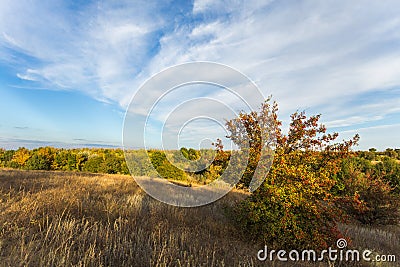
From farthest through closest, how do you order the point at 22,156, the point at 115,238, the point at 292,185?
the point at 22,156 → the point at 292,185 → the point at 115,238

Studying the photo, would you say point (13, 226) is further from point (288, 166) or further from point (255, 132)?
point (288, 166)

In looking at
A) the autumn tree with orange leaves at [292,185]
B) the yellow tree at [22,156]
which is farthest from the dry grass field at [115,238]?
the yellow tree at [22,156]

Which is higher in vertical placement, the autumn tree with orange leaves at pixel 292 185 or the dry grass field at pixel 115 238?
the autumn tree with orange leaves at pixel 292 185

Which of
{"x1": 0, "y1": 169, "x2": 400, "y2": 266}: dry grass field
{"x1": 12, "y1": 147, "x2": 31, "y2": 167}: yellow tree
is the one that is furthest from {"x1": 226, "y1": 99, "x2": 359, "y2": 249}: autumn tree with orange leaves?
{"x1": 12, "y1": 147, "x2": 31, "y2": 167}: yellow tree

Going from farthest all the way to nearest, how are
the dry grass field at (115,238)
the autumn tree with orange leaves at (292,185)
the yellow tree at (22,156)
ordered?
the yellow tree at (22,156), the autumn tree with orange leaves at (292,185), the dry grass field at (115,238)

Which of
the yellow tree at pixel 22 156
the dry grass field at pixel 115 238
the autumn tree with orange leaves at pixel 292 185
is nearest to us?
the dry grass field at pixel 115 238

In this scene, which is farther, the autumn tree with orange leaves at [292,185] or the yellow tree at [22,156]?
the yellow tree at [22,156]

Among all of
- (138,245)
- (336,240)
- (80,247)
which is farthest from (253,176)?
(80,247)

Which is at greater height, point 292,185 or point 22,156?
point 292,185

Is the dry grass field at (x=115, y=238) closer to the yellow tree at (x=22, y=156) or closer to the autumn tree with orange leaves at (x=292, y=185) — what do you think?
the autumn tree with orange leaves at (x=292, y=185)

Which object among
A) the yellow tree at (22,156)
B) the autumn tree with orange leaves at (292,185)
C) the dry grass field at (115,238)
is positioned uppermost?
the autumn tree with orange leaves at (292,185)

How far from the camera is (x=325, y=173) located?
4.49m

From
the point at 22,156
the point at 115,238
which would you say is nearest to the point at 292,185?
the point at 115,238

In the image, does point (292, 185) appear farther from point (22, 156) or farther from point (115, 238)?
point (22, 156)
